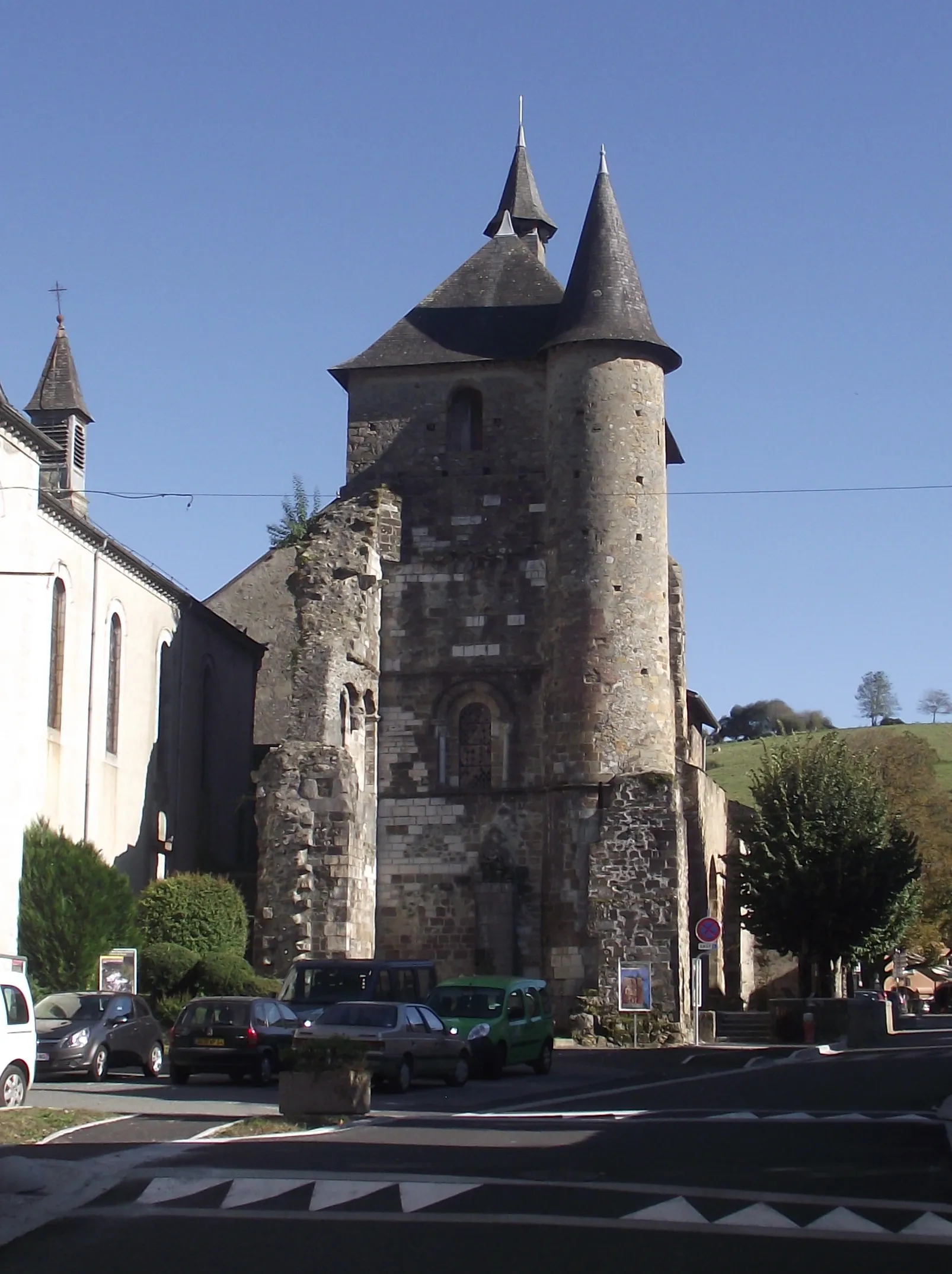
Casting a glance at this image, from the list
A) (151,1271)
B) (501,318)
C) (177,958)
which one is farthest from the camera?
(501,318)

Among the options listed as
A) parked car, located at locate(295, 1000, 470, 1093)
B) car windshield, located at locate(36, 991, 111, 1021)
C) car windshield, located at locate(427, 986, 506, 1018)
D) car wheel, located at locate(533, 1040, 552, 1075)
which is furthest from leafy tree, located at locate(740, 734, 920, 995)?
car windshield, located at locate(36, 991, 111, 1021)

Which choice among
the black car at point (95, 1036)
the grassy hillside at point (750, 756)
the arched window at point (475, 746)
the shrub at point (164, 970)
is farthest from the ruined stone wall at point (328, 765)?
the grassy hillside at point (750, 756)

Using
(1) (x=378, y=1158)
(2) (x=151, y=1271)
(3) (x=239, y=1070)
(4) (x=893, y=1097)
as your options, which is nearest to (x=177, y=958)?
(3) (x=239, y=1070)

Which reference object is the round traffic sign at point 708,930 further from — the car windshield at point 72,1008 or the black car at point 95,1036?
the car windshield at point 72,1008

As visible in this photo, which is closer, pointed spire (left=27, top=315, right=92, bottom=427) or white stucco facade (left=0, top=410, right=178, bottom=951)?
white stucco facade (left=0, top=410, right=178, bottom=951)

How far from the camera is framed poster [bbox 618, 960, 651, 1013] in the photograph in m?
29.7

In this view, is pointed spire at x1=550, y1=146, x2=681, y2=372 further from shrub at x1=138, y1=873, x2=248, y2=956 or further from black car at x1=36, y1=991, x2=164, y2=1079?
black car at x1=36, y1=991, x2=164, y2=1079

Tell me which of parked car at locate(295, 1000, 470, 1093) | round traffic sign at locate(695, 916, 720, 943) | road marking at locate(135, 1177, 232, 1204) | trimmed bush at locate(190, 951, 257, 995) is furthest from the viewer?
round traffic sign at locate(695, 916, 720, 943)

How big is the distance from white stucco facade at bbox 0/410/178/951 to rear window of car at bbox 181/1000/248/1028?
323 inches

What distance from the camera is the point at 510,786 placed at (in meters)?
33.4

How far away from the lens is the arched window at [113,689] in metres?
34.2

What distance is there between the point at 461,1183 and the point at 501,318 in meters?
27.4

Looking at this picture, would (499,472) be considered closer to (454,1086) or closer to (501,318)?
(501,318)

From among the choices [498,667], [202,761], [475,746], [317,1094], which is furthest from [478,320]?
[317,1094]
